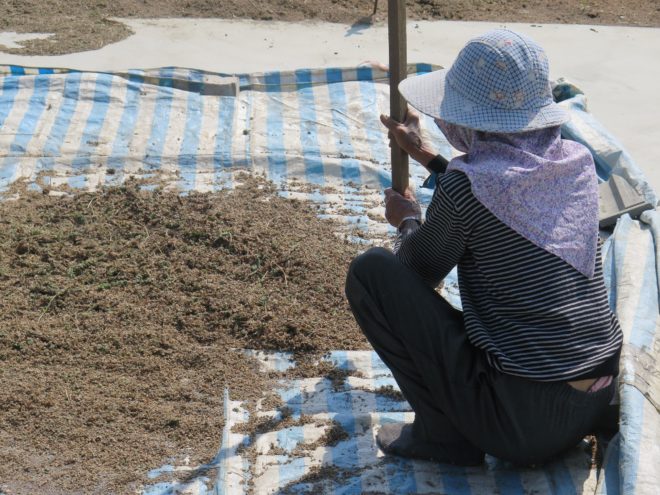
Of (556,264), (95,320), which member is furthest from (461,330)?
(95,320)

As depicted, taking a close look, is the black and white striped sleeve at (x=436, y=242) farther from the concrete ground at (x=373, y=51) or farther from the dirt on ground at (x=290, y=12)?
the dirt on ground at (x=290, y=12)

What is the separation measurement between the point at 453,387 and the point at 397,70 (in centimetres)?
91

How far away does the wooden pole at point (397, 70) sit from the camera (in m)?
2.39

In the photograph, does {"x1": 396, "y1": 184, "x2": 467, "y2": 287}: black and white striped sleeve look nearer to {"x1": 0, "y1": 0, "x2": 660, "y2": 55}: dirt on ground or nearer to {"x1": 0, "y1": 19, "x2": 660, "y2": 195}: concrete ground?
{"x1": 0, "y1": 19, "x2": 660, "y2": 195}: concrete ground

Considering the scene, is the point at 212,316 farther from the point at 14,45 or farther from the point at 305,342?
the point at 14,45

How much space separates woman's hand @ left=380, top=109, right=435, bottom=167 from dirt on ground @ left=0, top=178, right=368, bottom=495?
2.29ft

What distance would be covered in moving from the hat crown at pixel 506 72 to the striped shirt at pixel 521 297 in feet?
0.65

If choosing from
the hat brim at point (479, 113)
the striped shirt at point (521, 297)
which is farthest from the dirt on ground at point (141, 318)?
the hat brim at point (479, 113)

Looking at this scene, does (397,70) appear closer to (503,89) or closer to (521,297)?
(503,89)

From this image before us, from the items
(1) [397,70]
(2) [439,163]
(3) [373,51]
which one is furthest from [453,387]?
(3) [373,51]

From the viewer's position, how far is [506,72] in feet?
6.37

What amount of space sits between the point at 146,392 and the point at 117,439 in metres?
0.21

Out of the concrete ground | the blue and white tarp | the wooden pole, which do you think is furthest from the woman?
the concrete ground

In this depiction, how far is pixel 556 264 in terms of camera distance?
192cm
